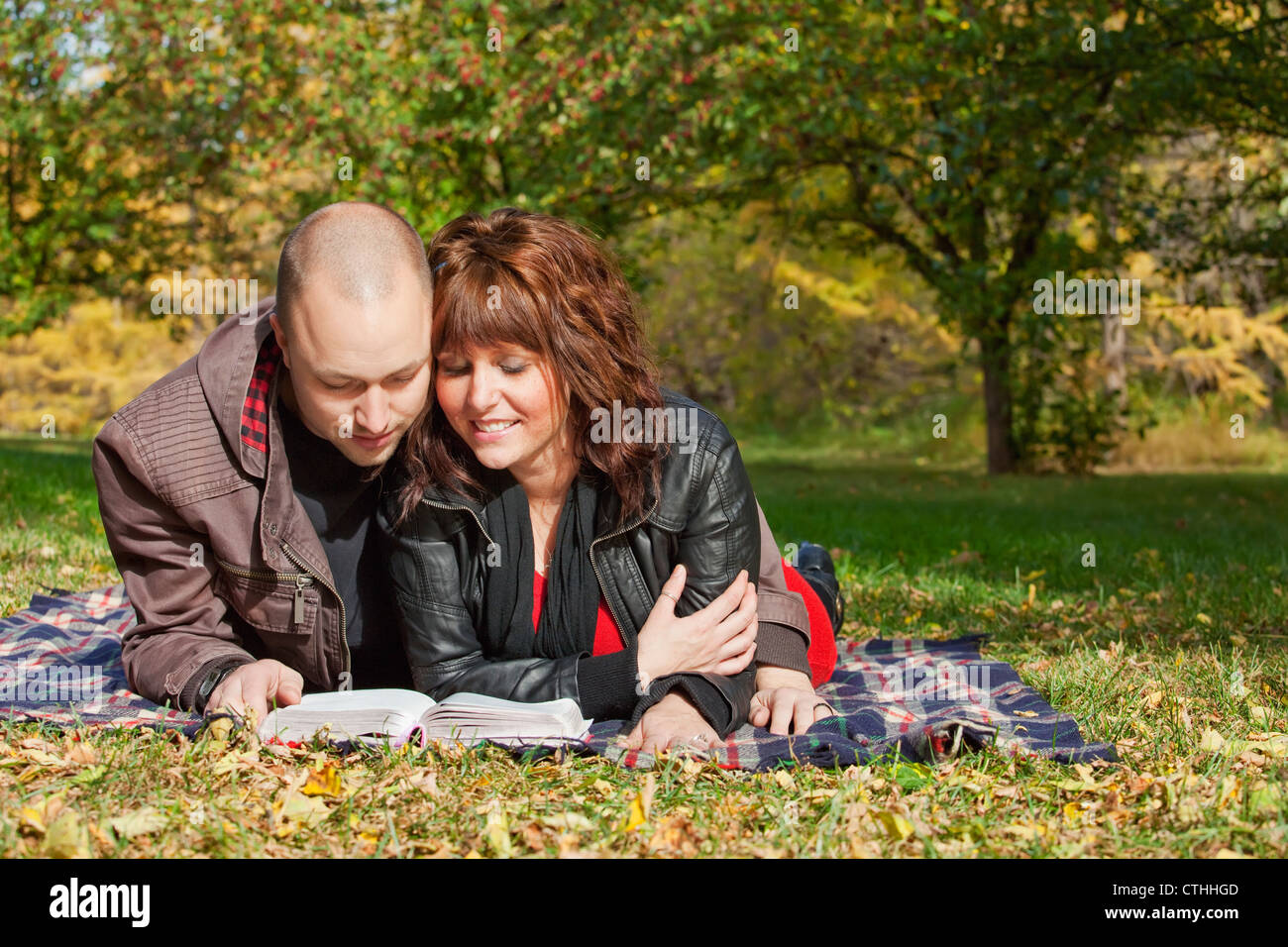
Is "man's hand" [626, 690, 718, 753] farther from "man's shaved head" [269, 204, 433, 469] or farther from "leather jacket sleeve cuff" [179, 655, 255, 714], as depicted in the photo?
"leather jacket sleeve cuff" [179, 655, 255, 714]

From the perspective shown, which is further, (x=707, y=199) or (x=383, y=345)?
(x=707, y=199)

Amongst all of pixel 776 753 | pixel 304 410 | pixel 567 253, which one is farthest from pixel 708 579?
pixel 304 410

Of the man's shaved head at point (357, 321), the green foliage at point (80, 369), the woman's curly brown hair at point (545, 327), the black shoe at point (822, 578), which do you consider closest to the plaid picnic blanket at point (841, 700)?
the black shoe at point (822, 578)

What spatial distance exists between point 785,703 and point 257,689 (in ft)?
4.66

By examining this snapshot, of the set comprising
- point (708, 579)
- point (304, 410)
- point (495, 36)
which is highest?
point (495, 36)

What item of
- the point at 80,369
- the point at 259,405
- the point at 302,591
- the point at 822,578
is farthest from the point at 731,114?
the point at 80,369

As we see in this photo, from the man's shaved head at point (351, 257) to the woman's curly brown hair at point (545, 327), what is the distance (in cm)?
14

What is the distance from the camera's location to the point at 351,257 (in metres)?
2.81

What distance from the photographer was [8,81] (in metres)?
12.5

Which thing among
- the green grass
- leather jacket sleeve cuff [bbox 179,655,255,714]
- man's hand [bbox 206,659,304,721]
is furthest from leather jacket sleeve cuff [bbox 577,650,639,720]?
leather jacket sleeve cuff [bbox 179,655,255,714]

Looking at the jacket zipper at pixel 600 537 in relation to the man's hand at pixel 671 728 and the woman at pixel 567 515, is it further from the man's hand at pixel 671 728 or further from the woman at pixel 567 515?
the man's hand at pixel 671 728

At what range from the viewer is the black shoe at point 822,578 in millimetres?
4258

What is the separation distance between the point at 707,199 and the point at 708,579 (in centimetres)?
914
